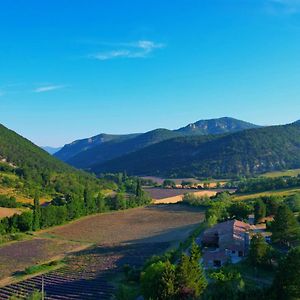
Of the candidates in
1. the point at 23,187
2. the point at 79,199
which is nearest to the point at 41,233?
the point at 79,199

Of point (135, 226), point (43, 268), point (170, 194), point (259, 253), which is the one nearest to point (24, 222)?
point (135, 226)

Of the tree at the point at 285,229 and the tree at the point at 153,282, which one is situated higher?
the tree at the point at 285,229

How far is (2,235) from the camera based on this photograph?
6850 centimetres

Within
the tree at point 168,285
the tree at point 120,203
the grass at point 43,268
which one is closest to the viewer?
the tree at point 168,285

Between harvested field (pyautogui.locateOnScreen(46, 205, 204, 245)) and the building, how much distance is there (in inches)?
686

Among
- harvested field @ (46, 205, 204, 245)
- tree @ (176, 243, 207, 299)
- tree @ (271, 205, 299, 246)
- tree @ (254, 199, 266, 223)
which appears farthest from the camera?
harvested field @ (46, 205, 204, 245)

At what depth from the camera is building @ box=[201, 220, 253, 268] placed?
1505 inches

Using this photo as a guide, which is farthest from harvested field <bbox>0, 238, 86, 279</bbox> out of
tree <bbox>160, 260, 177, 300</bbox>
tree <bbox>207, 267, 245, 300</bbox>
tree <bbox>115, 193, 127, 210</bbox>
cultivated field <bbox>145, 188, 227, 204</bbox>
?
cultivated field <bbox>145, 188, 227, 204</bbox>

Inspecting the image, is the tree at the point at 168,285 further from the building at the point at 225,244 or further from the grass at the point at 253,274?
the building at the point at 225,244

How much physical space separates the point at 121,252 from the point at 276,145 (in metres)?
158

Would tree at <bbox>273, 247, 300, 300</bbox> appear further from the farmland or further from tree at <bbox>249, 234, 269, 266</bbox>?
the farmland

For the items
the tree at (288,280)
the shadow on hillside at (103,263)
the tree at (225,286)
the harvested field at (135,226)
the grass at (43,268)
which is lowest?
the grass at (43,268)

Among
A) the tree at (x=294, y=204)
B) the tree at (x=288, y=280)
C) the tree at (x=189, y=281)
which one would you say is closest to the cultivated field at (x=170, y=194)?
the tree at (x=294, y=204)

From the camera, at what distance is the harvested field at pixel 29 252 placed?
49.1 metres
